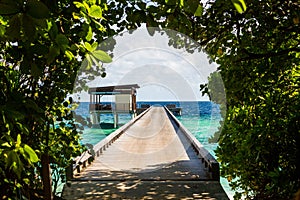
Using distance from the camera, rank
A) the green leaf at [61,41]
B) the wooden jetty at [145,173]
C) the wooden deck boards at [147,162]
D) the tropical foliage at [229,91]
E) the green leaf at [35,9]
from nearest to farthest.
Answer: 1. the green leaf at [35,9]
2. the green leaf at [61,41]
3. the tropical foliage at [229,91]
4. the wooden jetty at [145,173]
5. the wooden deck boards at [147,162]

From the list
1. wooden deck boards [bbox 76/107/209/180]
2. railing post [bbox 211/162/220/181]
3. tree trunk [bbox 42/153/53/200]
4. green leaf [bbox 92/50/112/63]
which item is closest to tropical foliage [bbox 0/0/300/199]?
tree trunk [bbox 42/153/53/200]

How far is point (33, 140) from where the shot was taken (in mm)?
1986

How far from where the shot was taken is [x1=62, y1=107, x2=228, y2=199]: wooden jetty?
12.2ft

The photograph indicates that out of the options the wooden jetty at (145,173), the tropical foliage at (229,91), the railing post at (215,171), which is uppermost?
the tropical foliage at (229,91)

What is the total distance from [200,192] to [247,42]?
188 centimetres

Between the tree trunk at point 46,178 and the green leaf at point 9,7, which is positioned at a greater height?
the green leaf at point 9,7

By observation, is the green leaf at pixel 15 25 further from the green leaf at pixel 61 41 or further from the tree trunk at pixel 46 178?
the tree trunk at pixel 46 178

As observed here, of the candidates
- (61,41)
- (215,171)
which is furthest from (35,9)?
(215,171)

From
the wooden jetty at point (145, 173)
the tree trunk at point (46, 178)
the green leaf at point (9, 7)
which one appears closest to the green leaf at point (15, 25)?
the green leaf at point (9, 7)

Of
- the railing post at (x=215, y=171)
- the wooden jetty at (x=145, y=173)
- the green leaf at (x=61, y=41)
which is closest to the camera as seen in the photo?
the green leaf at (x=61, y=41)

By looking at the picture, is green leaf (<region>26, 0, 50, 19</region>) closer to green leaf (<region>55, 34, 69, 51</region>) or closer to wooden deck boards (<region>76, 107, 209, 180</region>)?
green leaf (<region>55, 34, 69, 51</region>)

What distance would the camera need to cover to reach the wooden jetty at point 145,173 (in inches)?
147

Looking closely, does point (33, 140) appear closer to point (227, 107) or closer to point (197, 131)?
point (227, 107)

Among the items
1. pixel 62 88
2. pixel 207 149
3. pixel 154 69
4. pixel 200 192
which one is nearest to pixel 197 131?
pixel 207 149
